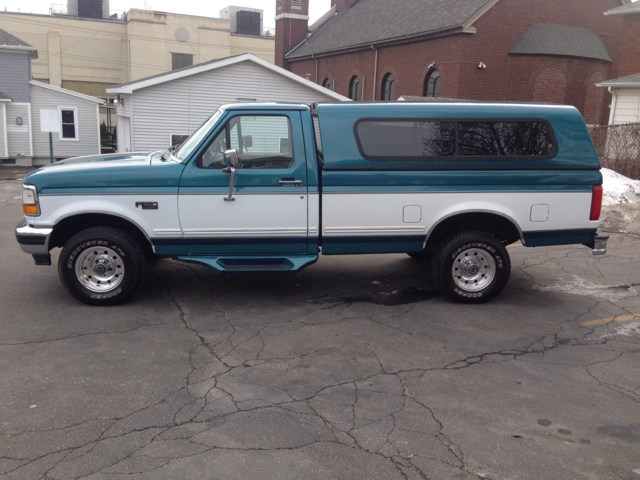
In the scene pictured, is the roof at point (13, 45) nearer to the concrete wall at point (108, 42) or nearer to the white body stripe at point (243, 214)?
the white body stripe at point (243, 214)

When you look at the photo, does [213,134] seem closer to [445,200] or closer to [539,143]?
[445,200]

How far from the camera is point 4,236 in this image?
32.6 feet

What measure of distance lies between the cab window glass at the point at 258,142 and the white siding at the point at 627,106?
1776cm

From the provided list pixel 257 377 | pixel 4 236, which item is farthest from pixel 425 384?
pixel 4 236

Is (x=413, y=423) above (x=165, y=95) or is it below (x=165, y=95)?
below

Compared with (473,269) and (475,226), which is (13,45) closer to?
(475,226)

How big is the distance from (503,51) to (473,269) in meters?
22.2

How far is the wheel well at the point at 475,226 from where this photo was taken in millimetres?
6707

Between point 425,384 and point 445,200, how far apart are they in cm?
240

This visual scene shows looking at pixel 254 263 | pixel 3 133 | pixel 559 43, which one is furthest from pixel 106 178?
pixel 559 43

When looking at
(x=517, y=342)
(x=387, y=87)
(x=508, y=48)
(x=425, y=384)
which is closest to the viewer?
(x=425, y=384)

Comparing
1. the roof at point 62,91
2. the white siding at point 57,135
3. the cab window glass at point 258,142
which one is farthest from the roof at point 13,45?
the cab window glass at point 258,142

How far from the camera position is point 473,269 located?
6.78m

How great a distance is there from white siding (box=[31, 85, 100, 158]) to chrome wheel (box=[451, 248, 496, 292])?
72.4 ft
